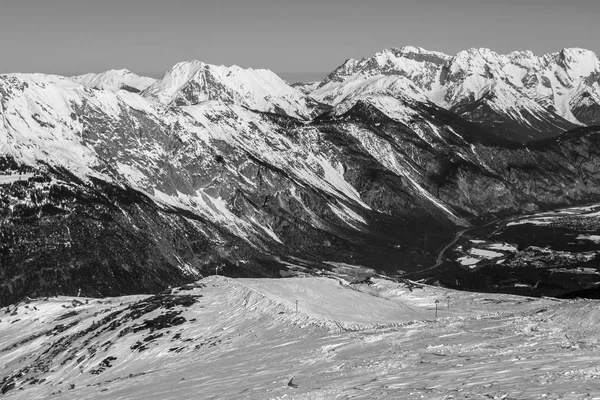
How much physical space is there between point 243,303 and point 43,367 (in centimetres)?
3221

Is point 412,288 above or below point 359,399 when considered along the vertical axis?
below

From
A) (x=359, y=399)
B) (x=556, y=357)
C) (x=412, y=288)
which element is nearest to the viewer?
(x=359, y=399)

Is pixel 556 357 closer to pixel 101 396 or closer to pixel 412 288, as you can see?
pixel 101 396

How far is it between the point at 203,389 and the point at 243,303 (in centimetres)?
4512

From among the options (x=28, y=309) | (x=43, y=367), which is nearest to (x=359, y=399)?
(x=43, y=367)

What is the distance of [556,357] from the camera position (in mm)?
72188

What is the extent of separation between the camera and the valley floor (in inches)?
2707

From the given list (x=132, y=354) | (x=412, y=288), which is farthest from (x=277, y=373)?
(x=412, y=288)

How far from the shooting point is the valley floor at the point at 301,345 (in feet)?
226

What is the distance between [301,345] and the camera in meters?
97.2

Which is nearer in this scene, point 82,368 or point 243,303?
point 82,368

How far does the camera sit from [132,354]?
114438 mm

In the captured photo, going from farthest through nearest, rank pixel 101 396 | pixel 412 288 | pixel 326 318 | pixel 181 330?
pixel 412 288 → pixel 181 330 → pixel 326 318 → pixel 101 396

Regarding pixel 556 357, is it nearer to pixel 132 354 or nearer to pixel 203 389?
pixel 203 389
